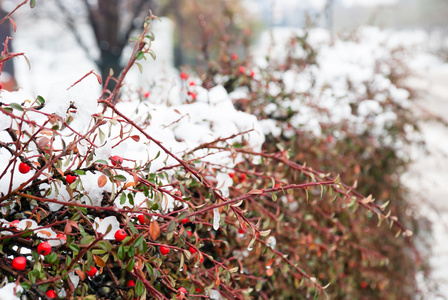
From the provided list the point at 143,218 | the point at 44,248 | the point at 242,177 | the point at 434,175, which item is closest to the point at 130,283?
the point at 143,218

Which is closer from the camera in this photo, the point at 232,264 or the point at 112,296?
the point at 112,296

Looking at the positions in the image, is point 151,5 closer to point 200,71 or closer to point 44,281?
point 200,71

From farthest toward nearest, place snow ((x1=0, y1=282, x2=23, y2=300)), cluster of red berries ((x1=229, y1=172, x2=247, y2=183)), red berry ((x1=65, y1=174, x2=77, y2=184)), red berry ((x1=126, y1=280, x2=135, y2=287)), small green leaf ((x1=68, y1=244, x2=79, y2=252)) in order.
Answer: cluster of red berries ((x1=229, y1=172, x2=247, y2=183)) < red berry ((x1=126, y1=280, x2=135, y2=287)) < red berry ((x1=65, y1=174, x2=77, y2=184)) < small green leaf ((x1=68, y1=244, x2=79, y2=252)) < snow ((x1=0, y1=282, x2=23, y2=300))

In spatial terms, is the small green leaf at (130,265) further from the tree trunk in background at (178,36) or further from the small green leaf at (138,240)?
the tree trunk in background at (178,36)

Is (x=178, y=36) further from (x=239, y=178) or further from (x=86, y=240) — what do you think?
(x=86, y=240)

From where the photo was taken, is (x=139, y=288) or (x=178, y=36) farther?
(x=178, y=36)

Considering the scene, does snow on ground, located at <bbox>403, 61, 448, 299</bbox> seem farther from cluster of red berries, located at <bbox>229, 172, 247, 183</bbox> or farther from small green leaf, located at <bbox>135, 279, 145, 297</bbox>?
small green leaf, located at <bbox>135, 279, 145, 297</bbox>

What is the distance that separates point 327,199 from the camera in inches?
86.8

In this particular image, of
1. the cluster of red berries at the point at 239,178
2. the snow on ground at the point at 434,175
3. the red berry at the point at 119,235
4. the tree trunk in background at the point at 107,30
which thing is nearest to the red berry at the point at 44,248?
the red berry at the point at 119,235

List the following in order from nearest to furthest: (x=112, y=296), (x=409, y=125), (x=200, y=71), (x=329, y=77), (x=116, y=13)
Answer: (x=112, y=296), (x=200, y=71), (x=329, y=77), (x=409, y=125), (x=116, y=13)

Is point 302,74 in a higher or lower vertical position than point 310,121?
higher

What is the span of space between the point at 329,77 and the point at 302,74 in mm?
640

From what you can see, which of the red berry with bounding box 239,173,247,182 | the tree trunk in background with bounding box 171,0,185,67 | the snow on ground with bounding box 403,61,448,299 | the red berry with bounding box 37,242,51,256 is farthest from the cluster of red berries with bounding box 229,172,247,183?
the tree trunk in background with bounding box 171,0,185,67

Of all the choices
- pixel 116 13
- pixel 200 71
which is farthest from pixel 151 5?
pixel 200 71
